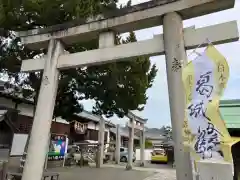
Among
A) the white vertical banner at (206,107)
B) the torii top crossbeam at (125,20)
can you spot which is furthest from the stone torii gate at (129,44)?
the white vertical banner at (206,107)

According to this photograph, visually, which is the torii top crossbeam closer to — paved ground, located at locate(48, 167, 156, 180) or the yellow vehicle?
paved ground, located at locate(48, 167, 156, 180)

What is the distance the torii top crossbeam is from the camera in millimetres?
4965

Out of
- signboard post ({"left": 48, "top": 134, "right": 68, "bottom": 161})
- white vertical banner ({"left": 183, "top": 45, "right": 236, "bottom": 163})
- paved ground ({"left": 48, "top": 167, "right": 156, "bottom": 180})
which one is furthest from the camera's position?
signboard post ({"left": 48, "top": 134, "right": 68, "bottom": 161})

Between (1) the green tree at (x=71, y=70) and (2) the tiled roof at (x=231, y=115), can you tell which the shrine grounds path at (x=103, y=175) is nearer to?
(1) the green tree at (x=71, y=70)

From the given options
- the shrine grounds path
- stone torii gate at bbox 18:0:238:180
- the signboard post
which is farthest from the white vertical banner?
the signboard post

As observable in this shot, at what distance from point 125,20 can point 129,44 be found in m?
0.60

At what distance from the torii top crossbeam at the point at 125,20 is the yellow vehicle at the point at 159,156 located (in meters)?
23.4

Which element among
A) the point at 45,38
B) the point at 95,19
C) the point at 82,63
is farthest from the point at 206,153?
the point at 45,38

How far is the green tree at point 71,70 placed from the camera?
9688 mm

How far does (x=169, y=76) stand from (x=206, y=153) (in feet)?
5.92

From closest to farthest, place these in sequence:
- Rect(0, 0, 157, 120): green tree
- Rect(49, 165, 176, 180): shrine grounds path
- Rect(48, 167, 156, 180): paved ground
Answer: Rect(0, 0, 157, 120): green tree < Rect(48, 167, 156, 180): paved ground < Rect(49, 165, 176, 180): shrine grounds path

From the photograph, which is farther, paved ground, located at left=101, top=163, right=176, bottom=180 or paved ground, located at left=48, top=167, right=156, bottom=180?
paved ground, located at left=101, top=163, right=176, bottom=180

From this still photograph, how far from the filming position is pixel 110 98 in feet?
39.3

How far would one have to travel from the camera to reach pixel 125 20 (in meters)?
5.61
